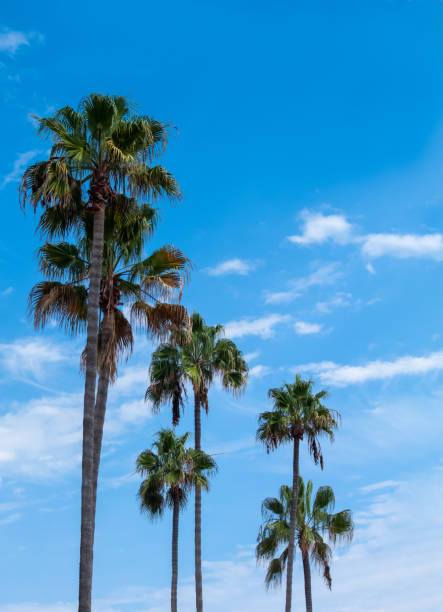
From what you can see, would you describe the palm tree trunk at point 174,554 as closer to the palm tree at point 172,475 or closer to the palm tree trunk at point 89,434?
the palm tree at point 172,475

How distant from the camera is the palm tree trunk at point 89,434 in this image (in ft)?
53.7

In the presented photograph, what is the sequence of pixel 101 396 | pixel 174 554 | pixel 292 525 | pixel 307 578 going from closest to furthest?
pixel 101 396 → pixel 174 554 → pixel 292 525 → pixel 307 578

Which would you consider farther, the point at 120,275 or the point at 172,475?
the point at 172,475

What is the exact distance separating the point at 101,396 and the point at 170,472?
50.9 feet

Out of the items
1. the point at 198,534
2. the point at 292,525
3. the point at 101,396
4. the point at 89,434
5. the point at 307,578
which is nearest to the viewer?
the point at 89,434

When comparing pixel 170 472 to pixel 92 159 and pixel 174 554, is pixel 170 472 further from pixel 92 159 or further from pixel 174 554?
pixel 92 159

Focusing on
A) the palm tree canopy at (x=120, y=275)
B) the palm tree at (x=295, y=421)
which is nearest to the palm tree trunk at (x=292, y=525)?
the palm tree at (x=295, y=421)

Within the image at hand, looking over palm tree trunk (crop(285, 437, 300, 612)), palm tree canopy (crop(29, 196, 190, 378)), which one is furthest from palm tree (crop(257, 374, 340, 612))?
palm tree canopy (crop(29, 196, 190, 378))

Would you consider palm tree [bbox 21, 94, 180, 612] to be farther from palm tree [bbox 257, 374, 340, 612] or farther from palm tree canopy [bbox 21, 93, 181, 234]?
palm tree [bbox 257, 374, 340, 612]

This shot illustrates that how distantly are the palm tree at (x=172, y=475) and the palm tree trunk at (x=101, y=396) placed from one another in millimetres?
Answer: 14949

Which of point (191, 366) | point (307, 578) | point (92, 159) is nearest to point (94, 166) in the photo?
point (92, 159)

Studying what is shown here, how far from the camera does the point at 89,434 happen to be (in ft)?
57.3

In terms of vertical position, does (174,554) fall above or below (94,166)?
below

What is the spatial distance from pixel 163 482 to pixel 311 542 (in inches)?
339
